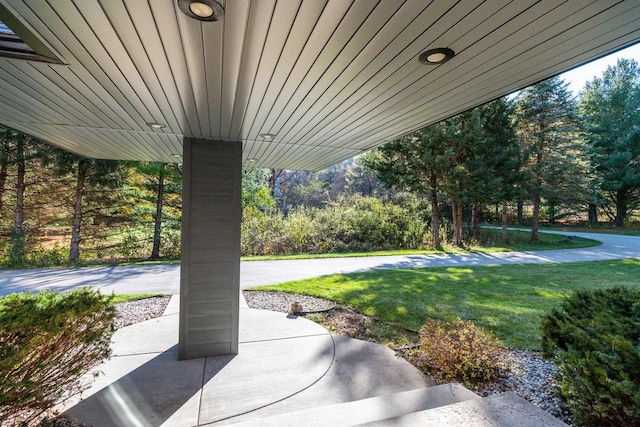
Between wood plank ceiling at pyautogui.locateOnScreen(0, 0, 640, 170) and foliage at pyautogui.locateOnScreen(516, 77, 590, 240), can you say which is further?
foliage at pyautogui.locateOnScreen(516, 77, 590, 240)

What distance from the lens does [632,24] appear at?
1.34 meters

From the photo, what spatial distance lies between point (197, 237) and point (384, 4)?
8.76ft

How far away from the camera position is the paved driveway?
5820 millimetres

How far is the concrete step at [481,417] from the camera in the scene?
1708 mm

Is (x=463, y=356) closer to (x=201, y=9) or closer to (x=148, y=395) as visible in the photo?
(x=148, y=395)

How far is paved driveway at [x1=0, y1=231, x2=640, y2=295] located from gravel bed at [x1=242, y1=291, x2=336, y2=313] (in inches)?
27.8

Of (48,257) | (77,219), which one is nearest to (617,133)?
(77,219)

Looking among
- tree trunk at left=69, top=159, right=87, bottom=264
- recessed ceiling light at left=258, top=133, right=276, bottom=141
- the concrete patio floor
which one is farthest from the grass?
tree trunk at left=69, top=159, right=87, bottom=264

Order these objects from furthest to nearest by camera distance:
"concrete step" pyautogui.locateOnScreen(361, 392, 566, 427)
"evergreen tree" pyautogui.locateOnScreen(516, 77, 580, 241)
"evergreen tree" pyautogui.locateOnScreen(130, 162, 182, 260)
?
"evergreen tree" pyautogui.locateOnScreen(516, 77, 580, 241) < "evergreen tree" pyautogui.locateOnScreen(130, 162, 182, 260) < "concrete step" pyautogui.locateOnScreen(361, 392, 566, 427)

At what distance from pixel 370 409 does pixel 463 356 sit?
126 cm

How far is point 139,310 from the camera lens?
15.1 ft

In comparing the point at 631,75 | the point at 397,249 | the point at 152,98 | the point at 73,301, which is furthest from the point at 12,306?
the point at 631,75

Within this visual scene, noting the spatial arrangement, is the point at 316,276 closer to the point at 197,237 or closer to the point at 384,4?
the point at 197,237

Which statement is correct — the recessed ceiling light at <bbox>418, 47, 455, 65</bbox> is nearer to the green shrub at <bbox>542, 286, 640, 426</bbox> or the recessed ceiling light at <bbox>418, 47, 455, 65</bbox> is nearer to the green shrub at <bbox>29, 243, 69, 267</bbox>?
the green shrub at <bbox>542, 286, 640, 426</bbox>
